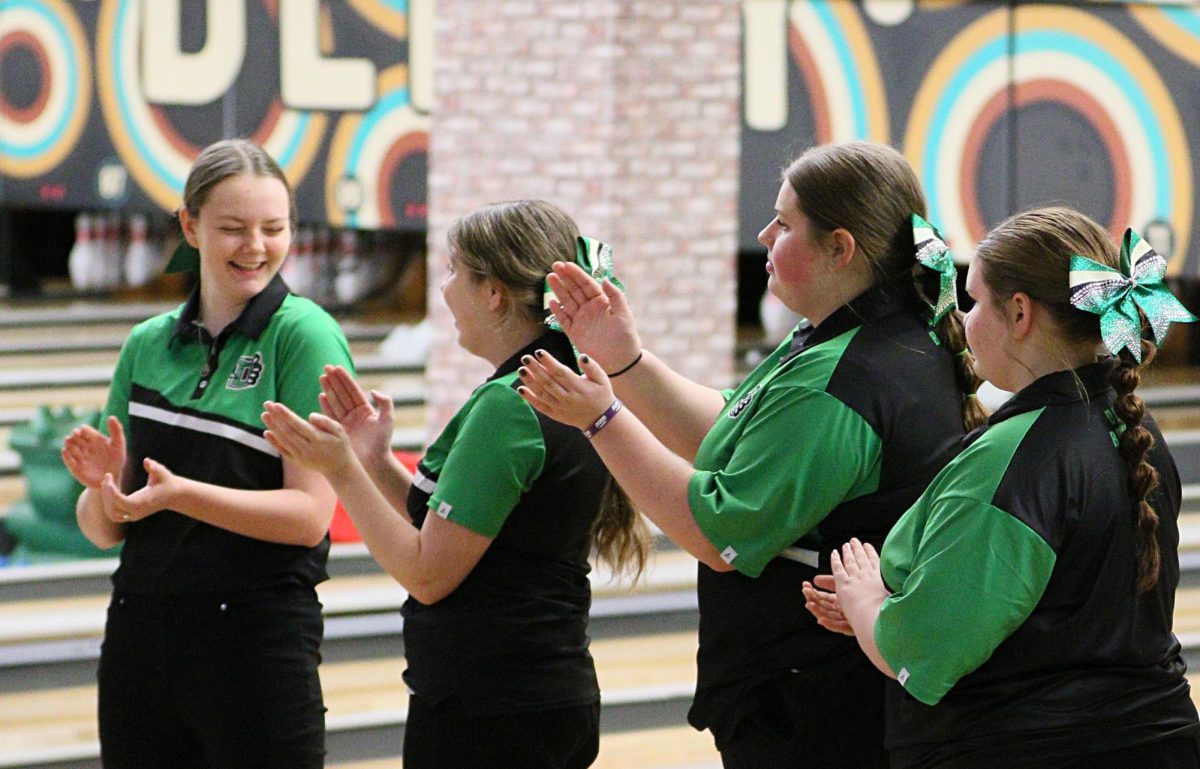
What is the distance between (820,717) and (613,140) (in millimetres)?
4170

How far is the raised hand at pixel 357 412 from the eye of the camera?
2.06 m

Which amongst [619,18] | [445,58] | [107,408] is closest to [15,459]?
[445,58]

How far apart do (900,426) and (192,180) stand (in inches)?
44.0

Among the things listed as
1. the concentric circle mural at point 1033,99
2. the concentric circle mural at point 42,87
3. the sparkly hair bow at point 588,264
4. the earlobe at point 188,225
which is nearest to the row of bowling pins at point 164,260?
the concentric circle mural at point 42,87

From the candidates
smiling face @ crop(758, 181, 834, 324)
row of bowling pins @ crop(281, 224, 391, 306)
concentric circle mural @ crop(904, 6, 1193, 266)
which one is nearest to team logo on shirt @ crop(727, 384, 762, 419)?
smiling face @ crop(758, 181, 834, 324)

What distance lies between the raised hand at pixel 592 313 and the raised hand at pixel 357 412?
0.98ft

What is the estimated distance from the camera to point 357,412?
209 cm

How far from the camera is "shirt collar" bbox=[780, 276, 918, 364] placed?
1.82 m

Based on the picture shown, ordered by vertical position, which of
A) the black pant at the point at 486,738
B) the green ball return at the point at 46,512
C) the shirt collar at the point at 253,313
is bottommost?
the green ball return at the point at 46,512

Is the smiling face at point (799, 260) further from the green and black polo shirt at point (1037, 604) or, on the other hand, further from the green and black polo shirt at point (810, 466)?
the green and black polo shirt at point (1037, 604)

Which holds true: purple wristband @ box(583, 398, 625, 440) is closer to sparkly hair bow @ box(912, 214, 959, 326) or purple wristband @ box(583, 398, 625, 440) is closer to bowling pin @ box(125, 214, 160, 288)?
sparkly hair bow @ box(912, 214, 959, 326)

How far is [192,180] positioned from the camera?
7.40 feet

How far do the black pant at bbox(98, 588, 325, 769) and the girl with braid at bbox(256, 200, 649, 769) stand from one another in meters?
0.21

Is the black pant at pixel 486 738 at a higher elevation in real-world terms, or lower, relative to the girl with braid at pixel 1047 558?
lower
